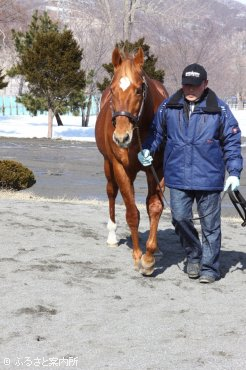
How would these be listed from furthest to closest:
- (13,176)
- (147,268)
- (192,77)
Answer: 1. (13,176)
2. (147,268)
3. (192,77)

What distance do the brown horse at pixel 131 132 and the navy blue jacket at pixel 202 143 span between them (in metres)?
0.36

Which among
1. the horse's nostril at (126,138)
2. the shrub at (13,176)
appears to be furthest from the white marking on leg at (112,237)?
the shrub at (13,176)

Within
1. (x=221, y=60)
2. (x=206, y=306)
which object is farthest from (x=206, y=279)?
(x=221, y=60)

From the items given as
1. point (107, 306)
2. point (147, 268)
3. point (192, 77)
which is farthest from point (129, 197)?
point (107, 306)

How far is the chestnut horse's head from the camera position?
220 inches

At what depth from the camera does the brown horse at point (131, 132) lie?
18.8 feet

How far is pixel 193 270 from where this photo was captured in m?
6.26

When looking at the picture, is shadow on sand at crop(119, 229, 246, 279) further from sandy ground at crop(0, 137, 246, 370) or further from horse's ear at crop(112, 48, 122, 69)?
horse's ear at crop(112, 48, 122, 69)

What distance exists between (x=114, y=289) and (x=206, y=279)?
909mm

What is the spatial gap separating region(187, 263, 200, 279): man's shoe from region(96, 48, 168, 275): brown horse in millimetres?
356

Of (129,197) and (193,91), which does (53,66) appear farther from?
(193,91)

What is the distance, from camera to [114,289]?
5.74m

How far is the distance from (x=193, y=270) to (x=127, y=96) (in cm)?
179

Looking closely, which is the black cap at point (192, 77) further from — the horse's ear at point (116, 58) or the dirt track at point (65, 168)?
the dirt track at point (65, 168)
